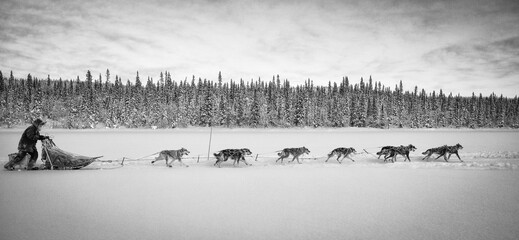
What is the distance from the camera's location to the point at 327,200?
7.23 metres

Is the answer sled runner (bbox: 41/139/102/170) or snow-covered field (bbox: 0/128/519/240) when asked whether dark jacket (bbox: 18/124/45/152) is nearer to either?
sled runner (bbox: 41/139/102/170)

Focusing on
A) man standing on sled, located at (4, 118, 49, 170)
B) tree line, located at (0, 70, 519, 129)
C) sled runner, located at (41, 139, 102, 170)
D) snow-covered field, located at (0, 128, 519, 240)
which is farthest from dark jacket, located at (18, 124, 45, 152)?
tree line, located at (0, 70, 519, 129)

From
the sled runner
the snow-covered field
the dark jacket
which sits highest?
the dark jacket

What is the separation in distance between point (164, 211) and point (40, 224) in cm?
251

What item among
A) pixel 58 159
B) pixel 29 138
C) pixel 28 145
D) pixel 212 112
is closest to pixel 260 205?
pixel 58 159

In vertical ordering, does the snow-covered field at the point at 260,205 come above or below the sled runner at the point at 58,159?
below

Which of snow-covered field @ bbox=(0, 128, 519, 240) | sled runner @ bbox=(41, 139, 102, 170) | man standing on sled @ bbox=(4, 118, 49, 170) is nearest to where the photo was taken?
snow-covered field @ bbox=(0, 128, 519, 240)

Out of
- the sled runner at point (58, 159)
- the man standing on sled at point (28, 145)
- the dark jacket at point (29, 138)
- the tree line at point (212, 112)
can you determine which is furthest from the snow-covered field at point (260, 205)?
the tree line at point (212, 112)

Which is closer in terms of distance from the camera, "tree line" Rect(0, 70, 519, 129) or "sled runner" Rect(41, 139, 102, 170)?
"sled runner" Rect(41, 139, 102, 170)

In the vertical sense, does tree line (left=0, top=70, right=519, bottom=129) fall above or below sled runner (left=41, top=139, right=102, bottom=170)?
above

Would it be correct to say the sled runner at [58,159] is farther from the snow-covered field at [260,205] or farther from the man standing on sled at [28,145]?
the snow-covered field at [260,205]

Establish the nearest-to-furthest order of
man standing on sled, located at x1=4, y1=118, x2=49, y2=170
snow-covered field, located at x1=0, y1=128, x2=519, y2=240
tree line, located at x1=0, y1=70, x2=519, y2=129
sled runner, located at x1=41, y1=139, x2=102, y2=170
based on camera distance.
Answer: snow-covered field, located at x1=0, y1=128, x2=519, y2=240 < man standing on sled, located at x1=4, y1=118, x2=49, y2=170 < sled runner, located at x1=41, y1=139, x2=102, y2=170 < tree line, located at x1=0, y1=70, x2=519, y2=129

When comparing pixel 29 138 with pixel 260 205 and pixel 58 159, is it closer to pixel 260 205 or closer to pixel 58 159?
pixel 58 159

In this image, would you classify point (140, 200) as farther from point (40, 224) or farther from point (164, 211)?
point (40, 224)
